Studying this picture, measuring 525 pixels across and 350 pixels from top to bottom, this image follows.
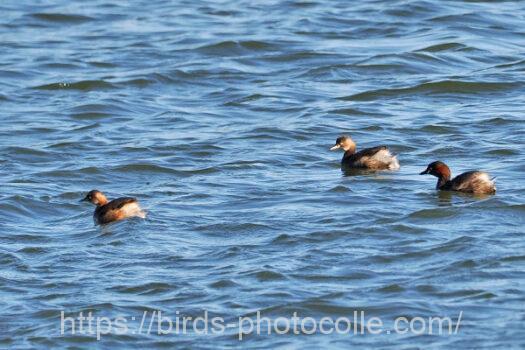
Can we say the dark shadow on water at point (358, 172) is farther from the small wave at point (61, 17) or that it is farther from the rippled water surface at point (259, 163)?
the small wave at point (61, 17)

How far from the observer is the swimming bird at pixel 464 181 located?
1356 centimetres

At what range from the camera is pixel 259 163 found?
15742mm

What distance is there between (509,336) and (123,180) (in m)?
6.45

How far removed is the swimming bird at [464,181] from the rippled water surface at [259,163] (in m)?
0.12

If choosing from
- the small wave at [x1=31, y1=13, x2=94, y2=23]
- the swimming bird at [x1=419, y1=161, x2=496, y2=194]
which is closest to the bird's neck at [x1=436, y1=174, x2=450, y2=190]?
the swimming bird at [x1=419, y1=161, x2=496, y2=194]

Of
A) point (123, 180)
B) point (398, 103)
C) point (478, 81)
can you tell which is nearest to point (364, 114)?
point (398, 103)

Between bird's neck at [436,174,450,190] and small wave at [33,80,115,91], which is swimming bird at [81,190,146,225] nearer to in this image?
bird's neck at [436,174,450,190]

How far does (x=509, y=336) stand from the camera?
9773mm

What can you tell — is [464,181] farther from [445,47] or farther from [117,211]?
[445,47]

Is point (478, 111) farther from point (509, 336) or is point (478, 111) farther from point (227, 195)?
point (509, 336)

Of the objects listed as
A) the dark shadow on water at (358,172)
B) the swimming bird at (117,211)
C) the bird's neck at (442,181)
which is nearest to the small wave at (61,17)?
the dark shadow on water at (358,172)

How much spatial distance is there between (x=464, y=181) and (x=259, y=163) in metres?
2.77

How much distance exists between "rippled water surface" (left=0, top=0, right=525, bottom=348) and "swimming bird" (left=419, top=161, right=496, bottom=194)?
0.12 metres

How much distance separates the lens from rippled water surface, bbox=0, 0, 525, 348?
35.7 feet
